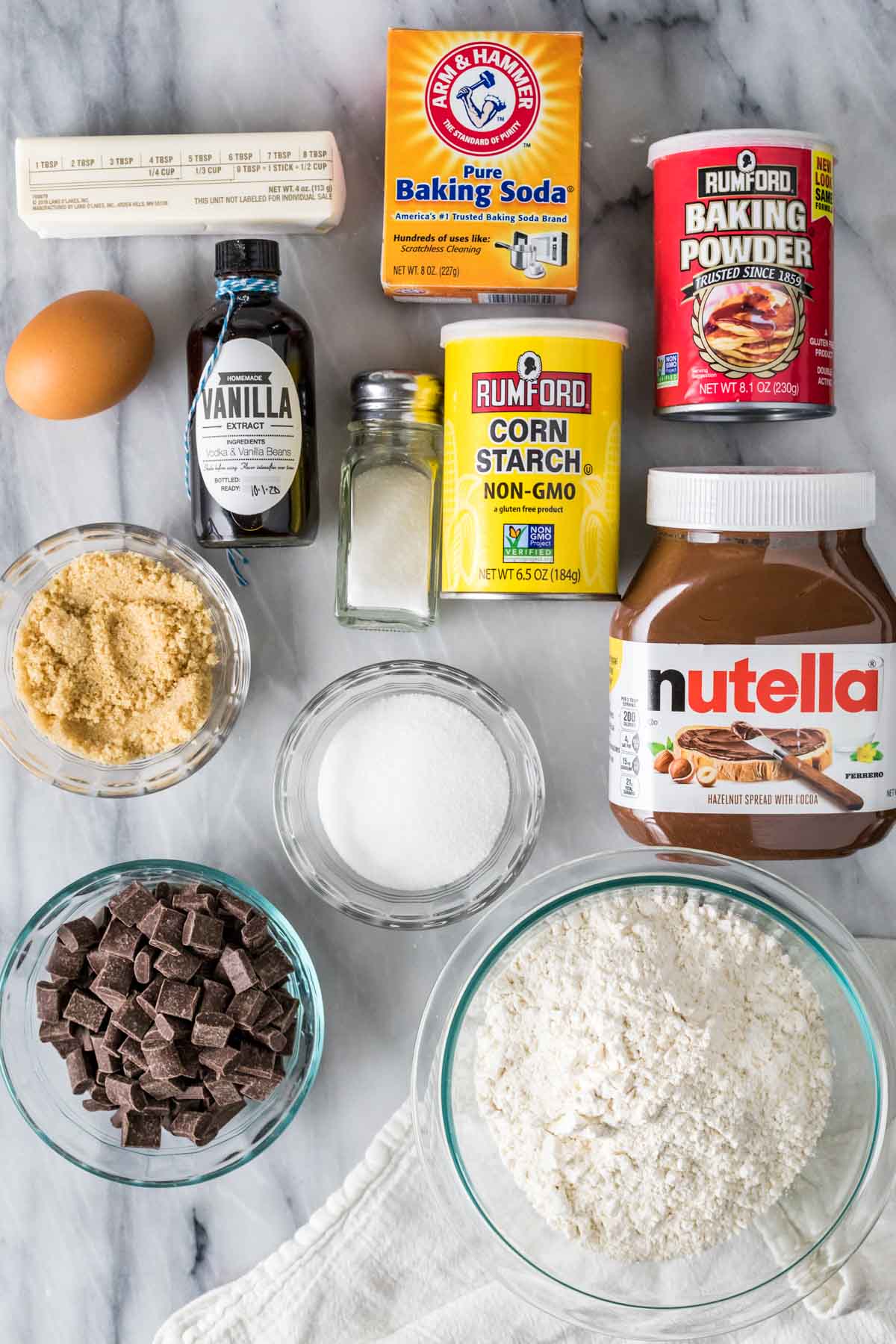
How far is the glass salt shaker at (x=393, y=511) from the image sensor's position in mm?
1084

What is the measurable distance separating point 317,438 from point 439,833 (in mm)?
435

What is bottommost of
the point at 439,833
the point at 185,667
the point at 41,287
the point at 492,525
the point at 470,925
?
the point at 470,925

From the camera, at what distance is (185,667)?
107 centimetres

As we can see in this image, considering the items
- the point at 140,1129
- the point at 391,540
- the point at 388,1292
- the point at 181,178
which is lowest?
the point at 388,1292

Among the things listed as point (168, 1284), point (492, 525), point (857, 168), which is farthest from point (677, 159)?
point (168, 1284)

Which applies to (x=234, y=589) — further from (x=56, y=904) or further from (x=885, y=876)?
(x=885, y=876)

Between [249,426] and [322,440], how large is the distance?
13 centimetres

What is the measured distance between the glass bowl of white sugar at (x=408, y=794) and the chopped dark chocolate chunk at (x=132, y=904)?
0.49ft

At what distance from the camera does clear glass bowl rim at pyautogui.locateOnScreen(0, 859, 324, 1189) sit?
110 cm

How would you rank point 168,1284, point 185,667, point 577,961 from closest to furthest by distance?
point 577,961
point 185,667
point 168,1284

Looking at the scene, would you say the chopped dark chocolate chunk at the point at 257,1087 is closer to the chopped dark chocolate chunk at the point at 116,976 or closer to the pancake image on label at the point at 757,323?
the chopped dark chocolate chunk at the point at 116,976

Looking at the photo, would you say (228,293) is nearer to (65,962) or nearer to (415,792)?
(415,792)

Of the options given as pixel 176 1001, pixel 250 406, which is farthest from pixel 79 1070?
pixel 250 406

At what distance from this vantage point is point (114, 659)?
1.07 metres
